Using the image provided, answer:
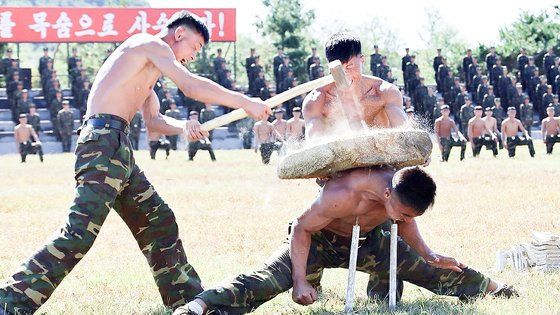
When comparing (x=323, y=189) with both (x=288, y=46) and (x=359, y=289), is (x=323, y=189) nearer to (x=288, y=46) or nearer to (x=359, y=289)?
(x=359, y=289)

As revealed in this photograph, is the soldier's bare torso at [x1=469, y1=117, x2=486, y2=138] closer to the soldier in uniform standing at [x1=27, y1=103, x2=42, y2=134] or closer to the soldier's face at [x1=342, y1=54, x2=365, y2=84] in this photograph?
the soldier in uniform standing at [x1=27, y1=103, x2=42, y2=134]

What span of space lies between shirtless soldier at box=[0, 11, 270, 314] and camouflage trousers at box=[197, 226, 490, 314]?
0.50m

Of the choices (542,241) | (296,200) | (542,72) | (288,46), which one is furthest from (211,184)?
(288,46)

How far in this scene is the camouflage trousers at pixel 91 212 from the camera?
16.0 feet

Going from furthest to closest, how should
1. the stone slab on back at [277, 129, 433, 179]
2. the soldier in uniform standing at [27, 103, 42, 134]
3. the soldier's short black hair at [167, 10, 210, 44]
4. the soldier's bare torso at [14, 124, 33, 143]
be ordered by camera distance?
1. the soldier in uniform standing at [27, 103, 42, 134]
2. the soldier's bare torso at [14, 124, 33, 143]
3. the soldier's short black hair at [167, 10, 210, 44]
4. the stone slab on back at [277, 129, 433, 179]

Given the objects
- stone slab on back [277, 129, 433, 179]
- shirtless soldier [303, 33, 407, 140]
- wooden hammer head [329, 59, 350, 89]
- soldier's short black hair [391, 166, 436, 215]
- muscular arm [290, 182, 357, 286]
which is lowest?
muscular arm [290, 182, 357, 286]

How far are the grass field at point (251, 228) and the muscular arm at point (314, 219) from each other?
1.17 feet

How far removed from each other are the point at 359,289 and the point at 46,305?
167 cm

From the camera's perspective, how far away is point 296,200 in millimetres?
12398

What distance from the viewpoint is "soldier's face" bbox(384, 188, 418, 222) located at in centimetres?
465

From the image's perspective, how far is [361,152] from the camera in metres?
4.78

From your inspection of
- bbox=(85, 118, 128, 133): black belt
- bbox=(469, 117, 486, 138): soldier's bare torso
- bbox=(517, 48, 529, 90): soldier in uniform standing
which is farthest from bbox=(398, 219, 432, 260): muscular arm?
bbox=(517, 48, 529, 90): soldier in uniform standing

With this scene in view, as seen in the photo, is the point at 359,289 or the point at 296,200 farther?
the point at 296,200

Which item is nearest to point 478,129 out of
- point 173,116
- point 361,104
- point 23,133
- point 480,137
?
point 480,137
